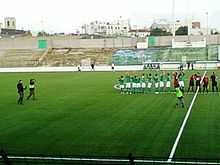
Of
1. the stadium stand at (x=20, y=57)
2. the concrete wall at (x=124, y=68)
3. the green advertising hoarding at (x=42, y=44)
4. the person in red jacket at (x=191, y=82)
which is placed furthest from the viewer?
the green advertising hoarding at (x=42, y=44)

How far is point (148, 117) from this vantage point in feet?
73.1

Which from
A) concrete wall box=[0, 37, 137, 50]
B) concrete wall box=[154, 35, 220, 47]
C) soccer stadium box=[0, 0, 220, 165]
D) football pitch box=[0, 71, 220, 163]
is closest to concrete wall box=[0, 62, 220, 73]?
concrete wall box=[0, 37, 137, 50]

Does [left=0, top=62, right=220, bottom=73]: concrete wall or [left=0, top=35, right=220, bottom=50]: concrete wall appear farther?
[left=0, top=35, right=220, bottom=50]: concrete wall

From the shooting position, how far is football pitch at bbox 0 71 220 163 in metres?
15.3

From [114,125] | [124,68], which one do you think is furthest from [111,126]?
[124,68]

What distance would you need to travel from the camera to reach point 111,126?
20.0 m

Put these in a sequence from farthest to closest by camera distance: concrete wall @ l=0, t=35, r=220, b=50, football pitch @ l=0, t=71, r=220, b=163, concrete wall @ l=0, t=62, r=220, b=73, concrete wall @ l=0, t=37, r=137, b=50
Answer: concrete wall @ l=0, t=37, r=137, b=50 → concrete wall @ l=0, t=35, r=220, b=50 → concrete wall @ l=0, t=62, r=220, b=73 → football pitch @ l=0, t=71, r=220, b=163

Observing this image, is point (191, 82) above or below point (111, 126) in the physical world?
above

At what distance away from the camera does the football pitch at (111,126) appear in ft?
50.2

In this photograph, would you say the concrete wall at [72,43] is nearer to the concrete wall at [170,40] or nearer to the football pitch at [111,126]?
the concrete wall at [170,40]

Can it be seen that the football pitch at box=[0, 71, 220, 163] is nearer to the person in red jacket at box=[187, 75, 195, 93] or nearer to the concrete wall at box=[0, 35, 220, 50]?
the person in red jacket at box=[187, 75, 195, 93]

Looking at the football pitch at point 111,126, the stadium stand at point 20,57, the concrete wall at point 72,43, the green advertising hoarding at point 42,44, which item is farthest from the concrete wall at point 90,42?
the football pitch at point 111,126

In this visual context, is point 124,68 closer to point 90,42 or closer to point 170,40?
point 170,40

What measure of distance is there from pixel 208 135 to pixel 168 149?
2.83m
